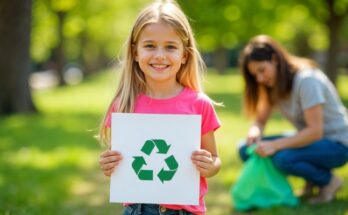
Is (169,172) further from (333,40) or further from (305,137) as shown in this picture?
(333,40)

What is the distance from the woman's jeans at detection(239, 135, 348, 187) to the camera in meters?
5.06

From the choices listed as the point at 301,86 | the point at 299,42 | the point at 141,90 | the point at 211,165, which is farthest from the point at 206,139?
the point at 299,42

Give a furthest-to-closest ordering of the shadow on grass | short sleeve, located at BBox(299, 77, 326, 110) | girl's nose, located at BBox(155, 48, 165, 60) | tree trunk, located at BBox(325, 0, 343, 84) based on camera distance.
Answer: tree trunk, located at BBox(325, 0, 343, 84)
the shadow on grass
short sleeve, located at BBox(299, 77, 326, 110)
girl's nose, located at BBox(155, 48, 165, 60)

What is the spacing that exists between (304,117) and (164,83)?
7.80ft

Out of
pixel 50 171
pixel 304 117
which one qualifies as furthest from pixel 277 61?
pixel 50 171

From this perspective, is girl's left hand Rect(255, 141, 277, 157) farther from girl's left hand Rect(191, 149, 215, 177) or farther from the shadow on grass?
girl's left hand Rect(191, 149, 215, 177)

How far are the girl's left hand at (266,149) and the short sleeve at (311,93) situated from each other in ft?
1.41

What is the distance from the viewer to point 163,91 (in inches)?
120

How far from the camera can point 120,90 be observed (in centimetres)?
310

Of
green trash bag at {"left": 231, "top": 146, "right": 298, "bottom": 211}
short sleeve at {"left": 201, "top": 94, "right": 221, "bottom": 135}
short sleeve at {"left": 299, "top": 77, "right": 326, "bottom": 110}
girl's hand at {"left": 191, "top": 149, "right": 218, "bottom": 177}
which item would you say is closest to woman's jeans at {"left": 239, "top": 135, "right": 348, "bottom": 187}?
green trash bag at {"left": 231, "top": 146, "right": 298, "bottom": 211}

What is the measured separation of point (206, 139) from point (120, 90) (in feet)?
1.74

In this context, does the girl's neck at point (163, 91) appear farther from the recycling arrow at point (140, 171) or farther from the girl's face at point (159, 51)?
the recycling arrow at point (140, 171)

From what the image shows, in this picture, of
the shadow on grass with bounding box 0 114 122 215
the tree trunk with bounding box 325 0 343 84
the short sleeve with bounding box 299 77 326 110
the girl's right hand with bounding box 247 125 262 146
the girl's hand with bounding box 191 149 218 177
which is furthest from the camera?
the tree trunk with bounding box 325 0 343 84

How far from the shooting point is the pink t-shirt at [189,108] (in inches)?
117
